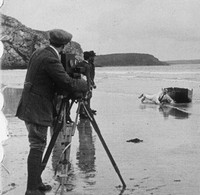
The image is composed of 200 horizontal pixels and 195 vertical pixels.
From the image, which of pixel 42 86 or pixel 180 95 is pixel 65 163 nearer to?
pixel 42 86

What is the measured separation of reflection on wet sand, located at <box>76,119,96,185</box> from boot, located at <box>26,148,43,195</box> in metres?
0.82

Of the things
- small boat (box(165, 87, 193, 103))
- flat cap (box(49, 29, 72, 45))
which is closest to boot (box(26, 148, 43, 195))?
flat cap (box(49, 29, 72, 45))

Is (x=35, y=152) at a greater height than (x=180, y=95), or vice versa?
(x=35, y=152)

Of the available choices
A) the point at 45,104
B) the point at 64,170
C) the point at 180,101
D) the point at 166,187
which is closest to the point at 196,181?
the point at 166,187

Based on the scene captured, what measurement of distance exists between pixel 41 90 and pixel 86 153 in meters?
2.53

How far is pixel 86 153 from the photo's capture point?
21.6 ft

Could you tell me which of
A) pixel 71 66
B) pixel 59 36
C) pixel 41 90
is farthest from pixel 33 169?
pixel 59 36

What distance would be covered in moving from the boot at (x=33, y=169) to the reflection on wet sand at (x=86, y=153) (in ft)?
2.69

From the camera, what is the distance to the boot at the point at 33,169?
426 cm

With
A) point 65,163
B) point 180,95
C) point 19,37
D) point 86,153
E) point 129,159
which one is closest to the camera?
point 65,163

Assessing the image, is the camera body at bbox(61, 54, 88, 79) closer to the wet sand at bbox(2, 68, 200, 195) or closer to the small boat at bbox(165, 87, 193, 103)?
the wet sand at bbox(2, 68, 200, 195)

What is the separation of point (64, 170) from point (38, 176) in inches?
14.2

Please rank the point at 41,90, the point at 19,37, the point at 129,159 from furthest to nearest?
the point at 19,37
the point at 129,159
the point at 41,90

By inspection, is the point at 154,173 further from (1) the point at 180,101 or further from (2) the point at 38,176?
(1) the point at 180,101
